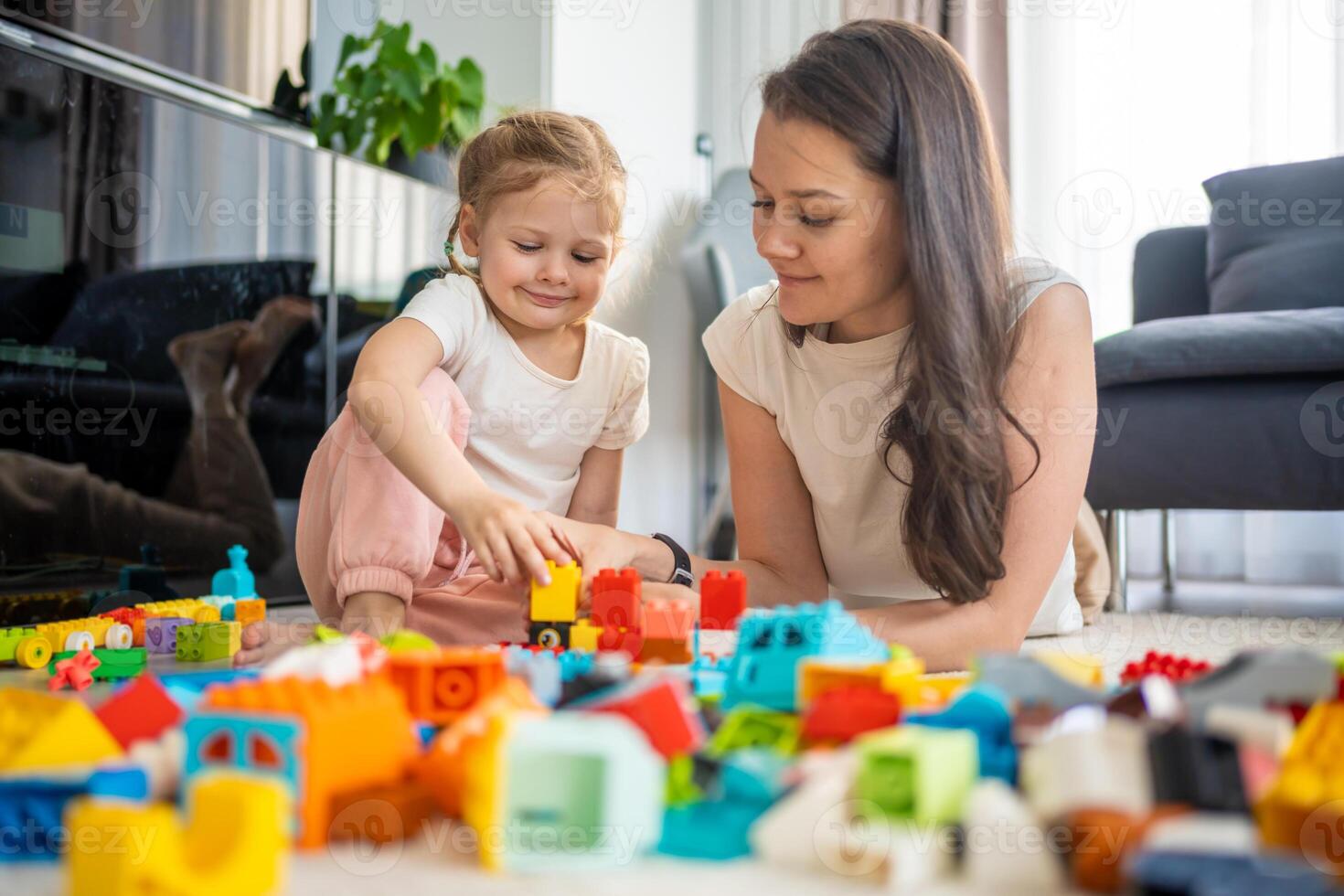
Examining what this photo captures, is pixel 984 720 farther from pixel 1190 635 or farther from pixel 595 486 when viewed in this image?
Result: pixel 1190 635

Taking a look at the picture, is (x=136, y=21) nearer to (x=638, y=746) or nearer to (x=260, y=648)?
(x=260, y=648)

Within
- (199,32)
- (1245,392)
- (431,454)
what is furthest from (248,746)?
(199,32)

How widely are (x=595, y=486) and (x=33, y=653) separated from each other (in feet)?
2.18

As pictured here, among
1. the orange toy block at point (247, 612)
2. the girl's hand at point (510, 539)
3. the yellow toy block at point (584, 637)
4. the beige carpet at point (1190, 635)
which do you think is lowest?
the beige carpet at point (1190, 635)

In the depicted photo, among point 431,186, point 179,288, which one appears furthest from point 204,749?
point 431,186

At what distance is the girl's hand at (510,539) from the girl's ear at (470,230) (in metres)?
0.51

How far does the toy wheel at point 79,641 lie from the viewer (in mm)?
1115

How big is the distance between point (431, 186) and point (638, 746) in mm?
2157

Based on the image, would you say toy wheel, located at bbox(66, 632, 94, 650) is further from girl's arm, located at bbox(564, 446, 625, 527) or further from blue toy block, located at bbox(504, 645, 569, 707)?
blue toy block, located at bbox(504, 645, 569, 707)

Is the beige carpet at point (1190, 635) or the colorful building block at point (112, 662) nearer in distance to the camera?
the colorful building block at point (112, 662)

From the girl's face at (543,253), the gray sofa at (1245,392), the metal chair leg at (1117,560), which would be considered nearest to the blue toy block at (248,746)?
the girl's face at (543,253)

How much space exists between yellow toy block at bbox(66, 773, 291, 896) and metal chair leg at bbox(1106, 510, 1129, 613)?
6.12 ft

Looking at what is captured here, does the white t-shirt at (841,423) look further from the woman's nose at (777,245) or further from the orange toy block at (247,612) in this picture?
the orange toy block at (247,612)

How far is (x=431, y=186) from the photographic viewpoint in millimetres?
2393
